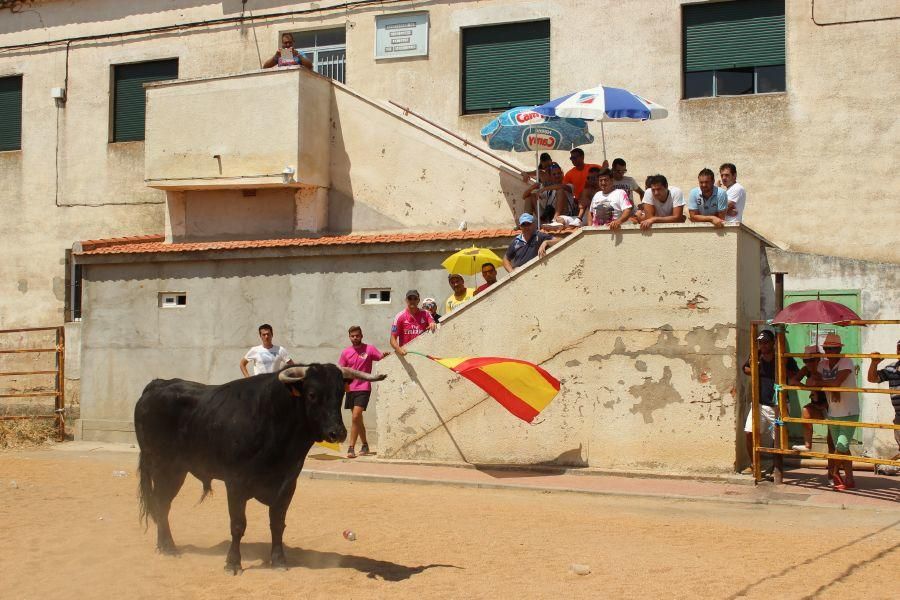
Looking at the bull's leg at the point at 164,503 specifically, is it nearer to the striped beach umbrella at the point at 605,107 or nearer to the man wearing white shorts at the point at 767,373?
the man wearing white shorts at the point at 767,373

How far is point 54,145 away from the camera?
24438mm

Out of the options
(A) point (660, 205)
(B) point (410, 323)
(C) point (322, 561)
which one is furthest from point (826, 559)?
(B) point (410, 323)

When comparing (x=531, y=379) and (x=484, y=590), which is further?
(x=531, y=379)

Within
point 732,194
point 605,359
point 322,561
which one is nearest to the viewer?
point 322,561

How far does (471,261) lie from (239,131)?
6.47 meters

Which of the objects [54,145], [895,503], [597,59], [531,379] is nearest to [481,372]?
[531,379]

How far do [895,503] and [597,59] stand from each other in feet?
34.3

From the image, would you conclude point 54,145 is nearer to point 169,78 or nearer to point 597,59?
point 169,78

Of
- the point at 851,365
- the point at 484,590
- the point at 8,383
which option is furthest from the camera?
the point at 8,383

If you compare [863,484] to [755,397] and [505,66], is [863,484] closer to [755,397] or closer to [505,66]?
[755,397]

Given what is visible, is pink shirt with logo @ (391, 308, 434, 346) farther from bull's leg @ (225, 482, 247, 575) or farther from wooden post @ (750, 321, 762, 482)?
bull's leg @ (225, 482, 247, 575)

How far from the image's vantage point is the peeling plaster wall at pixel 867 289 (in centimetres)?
1570

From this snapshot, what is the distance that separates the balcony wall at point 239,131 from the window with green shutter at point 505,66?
279 cm

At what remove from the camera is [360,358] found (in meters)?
16.4
